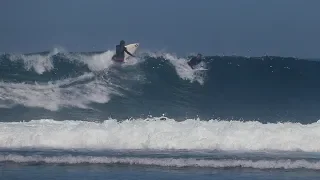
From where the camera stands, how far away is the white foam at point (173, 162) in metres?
14.6

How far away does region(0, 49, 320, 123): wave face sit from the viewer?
24.0 meters

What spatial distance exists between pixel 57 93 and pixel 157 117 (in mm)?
3753

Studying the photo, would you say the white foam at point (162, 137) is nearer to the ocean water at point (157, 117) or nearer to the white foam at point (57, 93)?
the ocean water at point (157, 117)

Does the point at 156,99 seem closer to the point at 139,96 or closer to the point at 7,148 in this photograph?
the point at 139,96

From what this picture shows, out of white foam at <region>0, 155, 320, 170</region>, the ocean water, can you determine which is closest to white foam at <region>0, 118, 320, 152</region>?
the ocean water

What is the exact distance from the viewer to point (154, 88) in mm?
26109

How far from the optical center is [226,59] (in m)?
28.9

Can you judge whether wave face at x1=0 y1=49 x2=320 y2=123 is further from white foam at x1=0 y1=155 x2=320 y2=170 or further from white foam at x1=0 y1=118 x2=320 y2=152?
white foam at x1=0 y1=155 x2=320 y2=170

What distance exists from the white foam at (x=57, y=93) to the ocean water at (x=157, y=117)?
0.03 meters

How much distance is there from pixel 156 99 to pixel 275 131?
23.2 ft

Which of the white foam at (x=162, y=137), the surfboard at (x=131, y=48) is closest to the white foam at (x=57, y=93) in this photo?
the surfboard at (x=131, y=48)

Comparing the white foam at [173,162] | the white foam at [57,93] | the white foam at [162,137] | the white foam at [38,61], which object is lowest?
the white foam at [173,162]

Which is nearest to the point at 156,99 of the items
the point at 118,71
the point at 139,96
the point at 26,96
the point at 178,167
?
the point at 139,96

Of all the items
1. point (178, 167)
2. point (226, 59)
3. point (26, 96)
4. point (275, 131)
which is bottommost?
point (178, 167)
